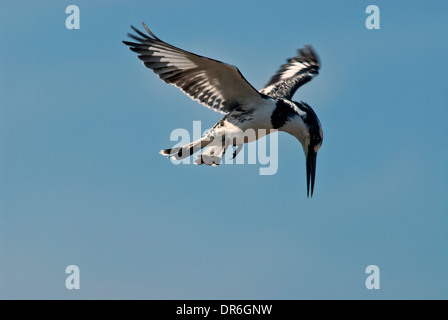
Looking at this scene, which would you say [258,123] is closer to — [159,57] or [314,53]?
[159,57]

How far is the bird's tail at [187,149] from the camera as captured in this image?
915 centimetres

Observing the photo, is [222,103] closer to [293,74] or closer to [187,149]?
[187,149]

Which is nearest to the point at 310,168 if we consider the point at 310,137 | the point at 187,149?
the point at 310,137

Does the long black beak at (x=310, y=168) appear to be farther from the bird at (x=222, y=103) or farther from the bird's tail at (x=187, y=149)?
the bird's tail at (x=187, y=149)

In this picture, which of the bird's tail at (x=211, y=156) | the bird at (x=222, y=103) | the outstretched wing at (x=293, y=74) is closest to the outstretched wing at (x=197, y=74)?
the bird at (x=222, y=103)

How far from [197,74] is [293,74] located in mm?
2962

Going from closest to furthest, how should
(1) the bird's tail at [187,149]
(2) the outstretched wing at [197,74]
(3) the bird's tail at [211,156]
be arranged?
(2) the outstretched wing at [197,74] < (1) the bird's tail at [187,149] < (3) the bird's tail at [211,156]

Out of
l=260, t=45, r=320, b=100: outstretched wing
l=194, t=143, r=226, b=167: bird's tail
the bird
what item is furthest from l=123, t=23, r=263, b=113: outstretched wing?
l=260, t=45, r=320, b=100: outstretched wing

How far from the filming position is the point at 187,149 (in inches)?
362

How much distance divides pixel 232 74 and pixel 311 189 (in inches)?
87.8

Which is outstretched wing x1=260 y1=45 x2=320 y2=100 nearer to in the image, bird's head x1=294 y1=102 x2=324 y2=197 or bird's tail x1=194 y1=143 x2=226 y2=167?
bird's head x1=294 y1=102 x2=324 y2=197

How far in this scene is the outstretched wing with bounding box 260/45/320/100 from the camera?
10.5 metres

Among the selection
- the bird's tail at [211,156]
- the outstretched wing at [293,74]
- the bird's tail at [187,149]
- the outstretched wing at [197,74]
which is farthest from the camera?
the outstretched wing at [293,74]

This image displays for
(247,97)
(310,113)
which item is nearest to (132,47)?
(247,97)
